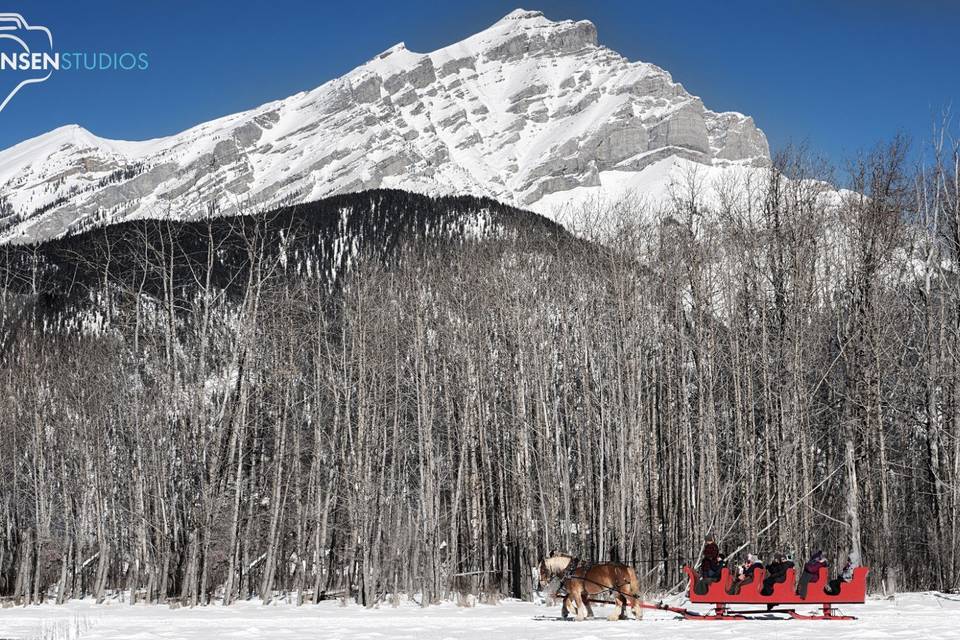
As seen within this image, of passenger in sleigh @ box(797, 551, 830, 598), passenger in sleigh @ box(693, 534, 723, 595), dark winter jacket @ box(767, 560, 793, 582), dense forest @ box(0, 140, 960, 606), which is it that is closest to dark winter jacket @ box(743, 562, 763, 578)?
dark winter jacket @ box(767, 560, 793, 582)

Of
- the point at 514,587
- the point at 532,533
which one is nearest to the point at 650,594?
the point at 514,587

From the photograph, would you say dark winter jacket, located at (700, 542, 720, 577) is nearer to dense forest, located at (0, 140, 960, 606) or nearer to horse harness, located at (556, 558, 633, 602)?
horse harness, located at (556, 558, 633, 602)

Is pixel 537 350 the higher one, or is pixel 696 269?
pixel 696 269

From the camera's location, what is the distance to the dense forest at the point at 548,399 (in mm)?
20750

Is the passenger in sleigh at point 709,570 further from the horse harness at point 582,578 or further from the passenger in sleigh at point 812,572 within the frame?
the passenger in sleigh at point 812,572

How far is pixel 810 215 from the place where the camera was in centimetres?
2197

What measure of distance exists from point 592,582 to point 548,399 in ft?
52.1

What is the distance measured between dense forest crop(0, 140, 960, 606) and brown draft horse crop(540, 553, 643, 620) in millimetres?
6126

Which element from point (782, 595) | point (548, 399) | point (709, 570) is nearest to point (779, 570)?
point (782, 595)

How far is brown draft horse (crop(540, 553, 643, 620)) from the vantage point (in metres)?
13.7

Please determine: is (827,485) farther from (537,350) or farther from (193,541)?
(193,541)

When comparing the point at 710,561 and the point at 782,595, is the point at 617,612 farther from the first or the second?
the point at 782,595

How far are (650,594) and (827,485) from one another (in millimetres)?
9198

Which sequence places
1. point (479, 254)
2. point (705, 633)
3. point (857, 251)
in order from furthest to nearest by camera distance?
point (479, 254), point (857, 251), point (705, 633)
